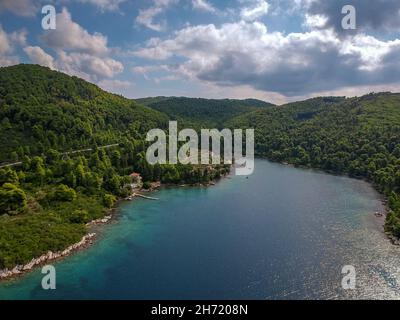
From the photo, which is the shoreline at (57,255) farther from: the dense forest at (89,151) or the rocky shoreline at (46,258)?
the dense forest at (89,151)

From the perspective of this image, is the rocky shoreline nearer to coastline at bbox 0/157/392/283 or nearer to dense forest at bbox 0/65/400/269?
coastline at bbox 0/157/392/283

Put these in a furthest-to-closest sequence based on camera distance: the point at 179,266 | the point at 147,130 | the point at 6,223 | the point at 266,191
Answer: the point at 147,130 < the point at 266,191 < the point at 6,223 < the point at 179,266

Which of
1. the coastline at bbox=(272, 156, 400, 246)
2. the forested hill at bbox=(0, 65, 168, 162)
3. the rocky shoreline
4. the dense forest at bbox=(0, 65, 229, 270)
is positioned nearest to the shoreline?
the rocky shoreline

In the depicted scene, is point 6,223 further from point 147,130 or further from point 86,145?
point 147,130

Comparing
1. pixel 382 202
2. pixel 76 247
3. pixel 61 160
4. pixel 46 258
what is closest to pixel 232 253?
pixel 76 247

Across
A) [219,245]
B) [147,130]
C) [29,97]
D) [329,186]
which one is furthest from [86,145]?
[329,186]

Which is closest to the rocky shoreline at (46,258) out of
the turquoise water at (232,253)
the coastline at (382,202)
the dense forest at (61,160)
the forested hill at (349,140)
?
the dense forest at (61,160)
